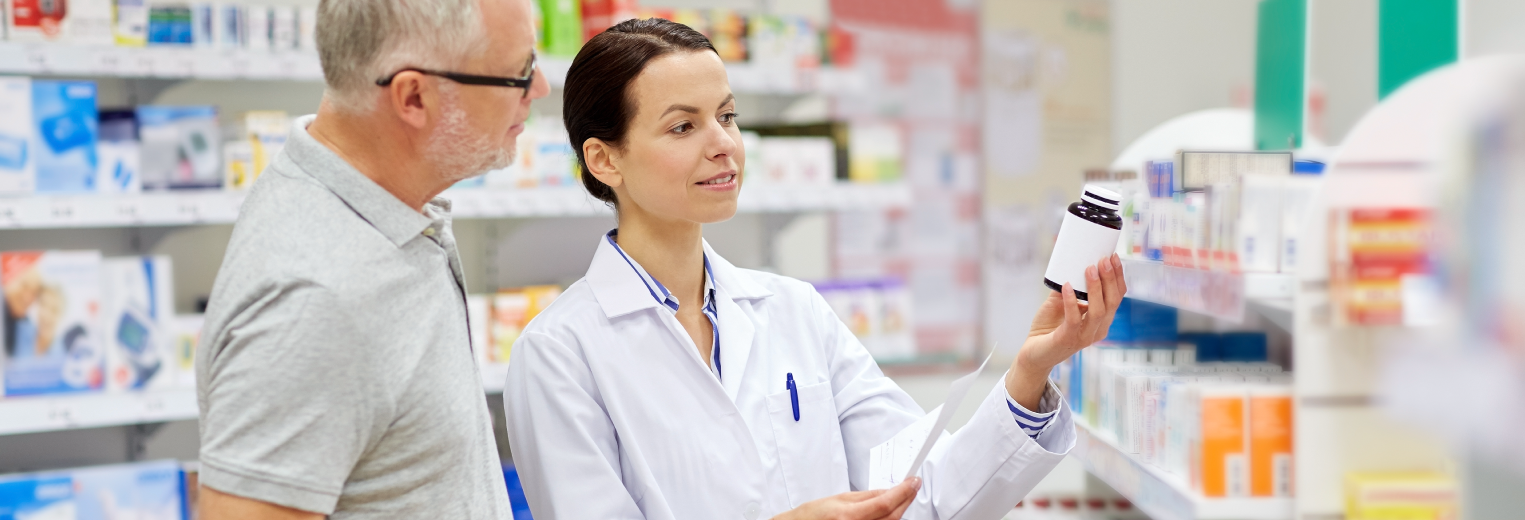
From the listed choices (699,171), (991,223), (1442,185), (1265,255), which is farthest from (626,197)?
(991,223)

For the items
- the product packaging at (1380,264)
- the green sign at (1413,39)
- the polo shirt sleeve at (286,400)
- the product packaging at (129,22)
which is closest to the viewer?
the polo shirt sleeve at (286,400)

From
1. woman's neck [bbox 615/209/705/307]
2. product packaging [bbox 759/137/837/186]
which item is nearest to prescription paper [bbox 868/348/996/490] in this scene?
woman's neck [bbox 615/209/705/307]

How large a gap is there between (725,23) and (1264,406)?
6.89ft

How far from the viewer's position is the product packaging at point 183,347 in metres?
2.96

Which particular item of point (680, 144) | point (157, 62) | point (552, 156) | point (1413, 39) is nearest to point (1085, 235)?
point (680, 144)

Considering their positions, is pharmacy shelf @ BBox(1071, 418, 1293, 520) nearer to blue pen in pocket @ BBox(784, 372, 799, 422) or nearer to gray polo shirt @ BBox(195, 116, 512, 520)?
blue pen in pocket @ BBox(784, 372, 799, 422)

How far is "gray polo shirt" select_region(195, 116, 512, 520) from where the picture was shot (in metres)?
0.97

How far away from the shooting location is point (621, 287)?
1661mm

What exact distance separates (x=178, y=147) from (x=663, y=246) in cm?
193

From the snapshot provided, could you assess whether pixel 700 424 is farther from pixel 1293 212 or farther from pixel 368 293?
pixel 1293 212

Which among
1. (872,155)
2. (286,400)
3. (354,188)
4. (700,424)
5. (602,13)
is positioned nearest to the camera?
(286,400)

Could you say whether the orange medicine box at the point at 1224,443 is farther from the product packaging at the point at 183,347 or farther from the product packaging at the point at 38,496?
the product packaging at the point at 38,496

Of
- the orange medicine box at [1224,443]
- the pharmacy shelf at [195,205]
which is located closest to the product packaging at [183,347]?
the pharmacy shelf at [195,205]

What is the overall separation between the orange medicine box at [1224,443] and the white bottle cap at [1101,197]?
35.9 inches
